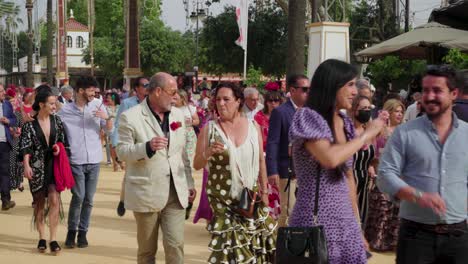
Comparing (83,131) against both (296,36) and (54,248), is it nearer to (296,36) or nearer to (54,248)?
(54,248)

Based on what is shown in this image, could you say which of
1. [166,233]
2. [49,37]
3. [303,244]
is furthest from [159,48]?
[303,244]

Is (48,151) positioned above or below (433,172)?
below

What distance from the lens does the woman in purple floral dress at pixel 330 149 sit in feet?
15.7

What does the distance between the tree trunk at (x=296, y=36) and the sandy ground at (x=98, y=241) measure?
3.30 m

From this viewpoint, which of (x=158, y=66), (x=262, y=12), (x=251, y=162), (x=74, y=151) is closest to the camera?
(x=251, y=162)

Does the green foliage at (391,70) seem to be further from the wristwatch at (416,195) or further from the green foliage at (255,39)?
the green foliage at (255,39)

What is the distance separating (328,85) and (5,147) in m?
9.71

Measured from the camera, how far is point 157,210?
22.8 feet

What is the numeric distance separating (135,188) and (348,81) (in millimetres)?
2733

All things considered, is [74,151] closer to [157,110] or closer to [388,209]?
[157,110]

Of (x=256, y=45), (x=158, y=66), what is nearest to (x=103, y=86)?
(x=158, y=66)

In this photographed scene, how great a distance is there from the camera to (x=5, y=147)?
44.4ft

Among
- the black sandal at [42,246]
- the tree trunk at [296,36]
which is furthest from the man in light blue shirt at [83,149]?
the tree trunk at [296,36]

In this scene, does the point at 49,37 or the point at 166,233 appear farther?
the point at 49,37
